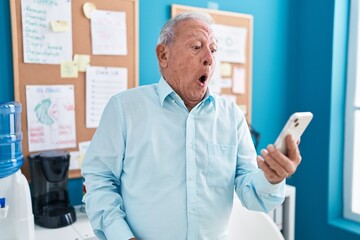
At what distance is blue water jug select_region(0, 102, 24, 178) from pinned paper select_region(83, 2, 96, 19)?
1.93ft

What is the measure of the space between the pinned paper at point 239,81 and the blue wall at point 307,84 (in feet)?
0.47

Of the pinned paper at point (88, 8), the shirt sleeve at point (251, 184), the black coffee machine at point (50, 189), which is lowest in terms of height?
the black coffee machine at point (50, 189)

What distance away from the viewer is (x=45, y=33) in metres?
1.86

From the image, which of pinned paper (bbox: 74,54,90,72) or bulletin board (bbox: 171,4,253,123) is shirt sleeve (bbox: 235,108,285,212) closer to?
pinned paper (bbox: 74,54,90,72)

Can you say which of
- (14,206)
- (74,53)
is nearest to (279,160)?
(14,206)

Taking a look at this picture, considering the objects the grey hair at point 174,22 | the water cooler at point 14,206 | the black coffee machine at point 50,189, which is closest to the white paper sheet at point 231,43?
the grey hair at point 174,22

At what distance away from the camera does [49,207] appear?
182cm

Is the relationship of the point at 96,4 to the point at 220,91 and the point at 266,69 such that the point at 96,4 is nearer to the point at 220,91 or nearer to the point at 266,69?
the point at 220,91

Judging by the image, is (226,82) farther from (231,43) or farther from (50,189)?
(50,189)

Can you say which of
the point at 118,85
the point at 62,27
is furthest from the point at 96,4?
the point at 118,85

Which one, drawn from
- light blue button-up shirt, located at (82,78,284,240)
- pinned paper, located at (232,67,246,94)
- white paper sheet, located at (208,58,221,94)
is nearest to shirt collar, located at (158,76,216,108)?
light blue button-up shirt, located at (82,78,284,240)

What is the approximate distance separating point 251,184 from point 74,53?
117cm

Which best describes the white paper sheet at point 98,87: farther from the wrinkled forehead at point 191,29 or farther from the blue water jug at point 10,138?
the wrinkled forehead at point 191,29

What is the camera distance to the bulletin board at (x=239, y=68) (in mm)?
2486
